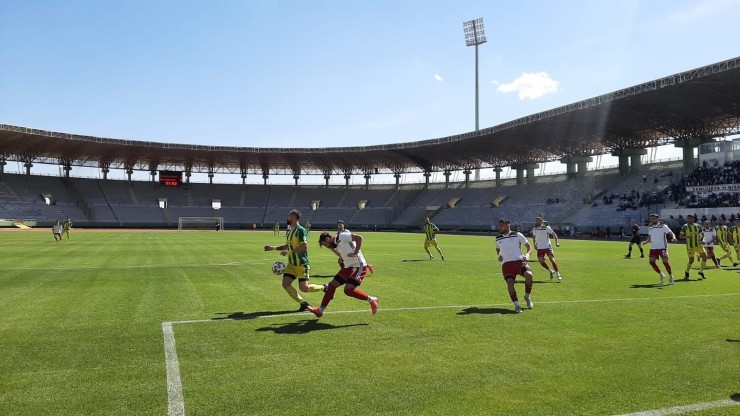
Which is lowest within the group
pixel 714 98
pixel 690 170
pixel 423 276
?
pixel 423 276

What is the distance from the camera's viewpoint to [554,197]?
71.7 metres

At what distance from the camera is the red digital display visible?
7856 centimetres

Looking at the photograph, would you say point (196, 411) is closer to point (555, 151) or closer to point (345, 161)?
point (555, 151)

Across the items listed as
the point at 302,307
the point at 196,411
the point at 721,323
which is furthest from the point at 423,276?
the point at 196,411

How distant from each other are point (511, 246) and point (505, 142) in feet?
203

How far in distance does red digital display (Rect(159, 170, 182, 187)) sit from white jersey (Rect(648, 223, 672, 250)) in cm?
7516

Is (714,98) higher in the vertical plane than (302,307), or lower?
Result: higher

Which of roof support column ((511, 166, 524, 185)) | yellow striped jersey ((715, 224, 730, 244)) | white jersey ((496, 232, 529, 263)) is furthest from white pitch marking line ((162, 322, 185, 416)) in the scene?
roof support column ((511, 166, 524, 185))

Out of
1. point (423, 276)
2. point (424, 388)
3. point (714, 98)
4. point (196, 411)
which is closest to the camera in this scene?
point (196, 411)

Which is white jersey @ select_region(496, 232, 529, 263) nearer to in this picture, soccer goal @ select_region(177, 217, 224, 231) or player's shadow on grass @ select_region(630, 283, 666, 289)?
player's shadow on grass @ select_region(630, 283, 666, 289)

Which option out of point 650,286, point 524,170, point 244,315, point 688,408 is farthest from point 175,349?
point 524,170

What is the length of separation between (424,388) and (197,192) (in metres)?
94.0

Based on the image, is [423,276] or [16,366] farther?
[423,276]

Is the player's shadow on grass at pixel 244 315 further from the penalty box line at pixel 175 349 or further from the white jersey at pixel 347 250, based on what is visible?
the white jersey at pixel 347 250
